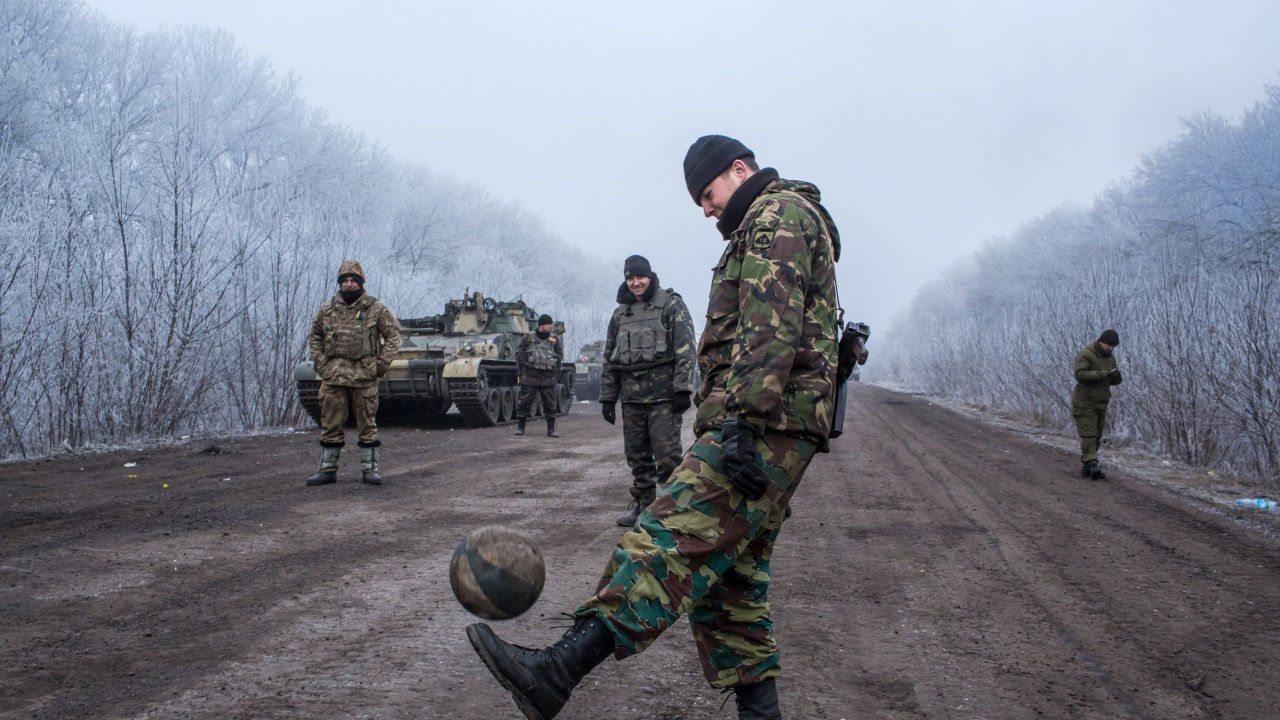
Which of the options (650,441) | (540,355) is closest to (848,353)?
(650,441)

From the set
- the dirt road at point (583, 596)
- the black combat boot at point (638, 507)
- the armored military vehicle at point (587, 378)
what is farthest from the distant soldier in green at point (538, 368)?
the armored military vehicle at point (587, 378)

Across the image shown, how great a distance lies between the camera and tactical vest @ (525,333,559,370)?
1359 cm

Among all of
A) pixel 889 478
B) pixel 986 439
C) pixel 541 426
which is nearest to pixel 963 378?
pixel 986 439

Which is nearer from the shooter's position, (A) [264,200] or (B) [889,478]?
(B) [889,478]

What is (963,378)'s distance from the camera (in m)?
28.5

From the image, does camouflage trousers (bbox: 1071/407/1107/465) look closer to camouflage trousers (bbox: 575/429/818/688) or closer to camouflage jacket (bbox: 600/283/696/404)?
camouflage jacket (bbox: 600/283/696/404)

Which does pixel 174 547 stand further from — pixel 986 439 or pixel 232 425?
pixel 986 439

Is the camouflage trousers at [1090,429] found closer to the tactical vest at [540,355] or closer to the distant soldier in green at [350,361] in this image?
the distant soldier in green at [350,361]

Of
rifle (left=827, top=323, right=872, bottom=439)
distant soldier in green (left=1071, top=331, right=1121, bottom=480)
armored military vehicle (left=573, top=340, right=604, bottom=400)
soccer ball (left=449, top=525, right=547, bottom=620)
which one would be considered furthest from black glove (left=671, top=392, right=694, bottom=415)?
armored military vehicle (left=573, top=340, right=604, bottom=400)

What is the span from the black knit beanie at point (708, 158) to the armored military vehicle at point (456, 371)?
10.9 meters

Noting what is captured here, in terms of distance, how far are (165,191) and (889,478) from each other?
11.1 metres

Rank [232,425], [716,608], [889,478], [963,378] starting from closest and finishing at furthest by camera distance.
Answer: [716,608], [889,478], [232,425], [963,378]

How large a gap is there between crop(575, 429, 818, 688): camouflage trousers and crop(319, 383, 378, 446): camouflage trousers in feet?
18.2

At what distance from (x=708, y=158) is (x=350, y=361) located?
5.57m
